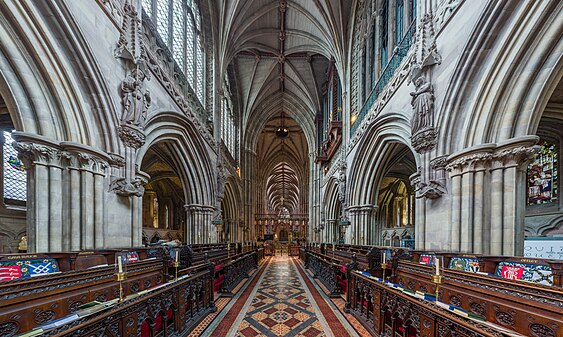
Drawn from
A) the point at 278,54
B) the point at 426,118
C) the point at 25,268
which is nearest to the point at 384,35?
the point at 426,118

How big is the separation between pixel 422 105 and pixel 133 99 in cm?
649

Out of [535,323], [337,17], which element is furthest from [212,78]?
[535,323]

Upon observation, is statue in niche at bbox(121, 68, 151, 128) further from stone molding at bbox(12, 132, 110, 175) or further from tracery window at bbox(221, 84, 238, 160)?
tracery window at bbox(221, 84, 238, 160)

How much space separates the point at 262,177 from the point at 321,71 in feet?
51.9

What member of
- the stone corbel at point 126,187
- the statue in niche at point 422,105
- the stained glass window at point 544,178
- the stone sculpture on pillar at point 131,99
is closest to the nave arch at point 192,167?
the stone sculpture on pillar at point 131,99

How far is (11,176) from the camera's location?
9086 mm

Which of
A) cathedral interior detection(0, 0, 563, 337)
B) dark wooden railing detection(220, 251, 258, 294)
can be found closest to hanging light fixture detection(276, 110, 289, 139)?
cathedral interior detection(0, 0, 563, 337)

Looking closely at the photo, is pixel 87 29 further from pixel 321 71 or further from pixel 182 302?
pixel 321 71

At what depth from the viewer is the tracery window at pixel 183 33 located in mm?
8615

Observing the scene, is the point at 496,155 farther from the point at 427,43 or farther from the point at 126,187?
the point at 126,187

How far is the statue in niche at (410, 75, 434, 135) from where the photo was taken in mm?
5414

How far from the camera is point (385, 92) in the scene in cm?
825

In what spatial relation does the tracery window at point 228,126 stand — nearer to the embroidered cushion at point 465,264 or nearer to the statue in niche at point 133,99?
the statue in niche at point 133,99

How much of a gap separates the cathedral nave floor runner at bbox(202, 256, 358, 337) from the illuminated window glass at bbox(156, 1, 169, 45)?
28.4 feet
